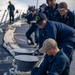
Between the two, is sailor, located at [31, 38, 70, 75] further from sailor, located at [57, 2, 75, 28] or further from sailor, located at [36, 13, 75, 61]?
sailor, located at [57, 2, 75, 28]

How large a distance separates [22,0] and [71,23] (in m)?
49.4

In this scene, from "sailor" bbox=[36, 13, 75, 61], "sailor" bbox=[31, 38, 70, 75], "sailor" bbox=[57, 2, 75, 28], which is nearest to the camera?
"sailor" bbox=[31, 38, 70, 75]

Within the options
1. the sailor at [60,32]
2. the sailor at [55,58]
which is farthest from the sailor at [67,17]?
the sailor at [55,58]

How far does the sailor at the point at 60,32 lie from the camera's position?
536 centimetres

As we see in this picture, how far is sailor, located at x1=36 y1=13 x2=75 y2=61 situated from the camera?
536 cm

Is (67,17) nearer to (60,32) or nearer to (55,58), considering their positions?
(60,32)

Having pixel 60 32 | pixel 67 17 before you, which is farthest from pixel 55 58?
pixel 67 17

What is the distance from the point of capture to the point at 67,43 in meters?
5.64

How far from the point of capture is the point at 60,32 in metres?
5.57

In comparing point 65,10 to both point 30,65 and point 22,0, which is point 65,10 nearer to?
point 30,65

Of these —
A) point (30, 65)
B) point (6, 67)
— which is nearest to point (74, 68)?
point (6, 67)

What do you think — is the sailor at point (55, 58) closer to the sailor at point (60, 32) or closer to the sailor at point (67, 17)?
the sailor at point (60, 32)

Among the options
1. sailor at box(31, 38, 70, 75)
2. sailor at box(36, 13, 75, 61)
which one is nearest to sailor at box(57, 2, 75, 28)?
sailor at box(36, 13, 75, 61)

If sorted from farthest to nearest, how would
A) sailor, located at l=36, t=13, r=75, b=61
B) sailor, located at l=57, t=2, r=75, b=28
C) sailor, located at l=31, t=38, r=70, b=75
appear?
sailor, located at l=57, t=2, r=75, b=28
sailor, located at l=36, t=13, r=75, b=61
sailor, located at l=31, t=38, r=70, b=75
